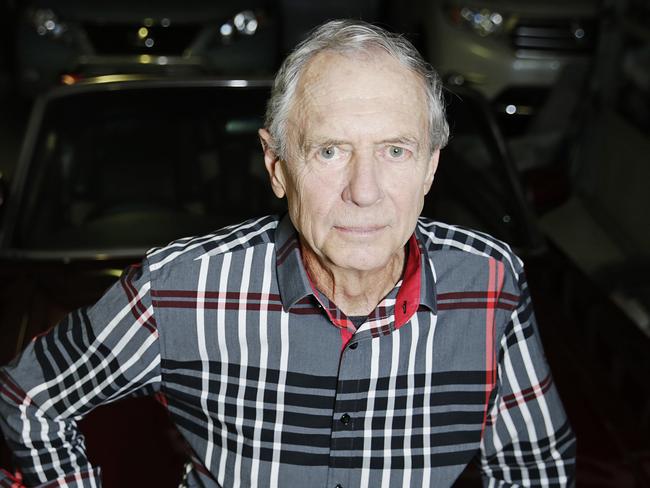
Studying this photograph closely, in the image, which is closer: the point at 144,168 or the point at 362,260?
the point at 362,260

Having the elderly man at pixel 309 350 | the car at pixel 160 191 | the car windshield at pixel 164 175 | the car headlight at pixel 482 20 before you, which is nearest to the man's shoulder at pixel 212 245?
the elderly man at pixel 309 350

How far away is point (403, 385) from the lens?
4.98 ft

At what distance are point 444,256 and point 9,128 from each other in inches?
195

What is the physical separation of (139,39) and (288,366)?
159 inches

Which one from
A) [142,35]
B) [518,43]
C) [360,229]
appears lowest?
[518,43]

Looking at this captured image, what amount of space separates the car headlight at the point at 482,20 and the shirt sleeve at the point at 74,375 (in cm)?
456

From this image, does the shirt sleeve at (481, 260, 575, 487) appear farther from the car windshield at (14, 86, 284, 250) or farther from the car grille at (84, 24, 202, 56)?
the car grille at (84, 24, 202, 56)

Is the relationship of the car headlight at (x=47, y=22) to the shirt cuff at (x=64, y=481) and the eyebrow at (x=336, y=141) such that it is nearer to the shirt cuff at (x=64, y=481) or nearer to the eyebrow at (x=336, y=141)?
the shirt cuff at (x=64, y=481)

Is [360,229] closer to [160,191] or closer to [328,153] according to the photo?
[328,153]

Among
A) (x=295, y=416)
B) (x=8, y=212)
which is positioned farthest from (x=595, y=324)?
(x=8, y=212)

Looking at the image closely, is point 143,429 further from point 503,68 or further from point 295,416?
point 503,68

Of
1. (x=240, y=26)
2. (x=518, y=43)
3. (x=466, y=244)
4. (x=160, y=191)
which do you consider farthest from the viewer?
(x=518, y=43)

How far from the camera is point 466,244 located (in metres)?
1.57

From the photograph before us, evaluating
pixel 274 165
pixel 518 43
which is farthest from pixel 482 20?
pixel 274 165
